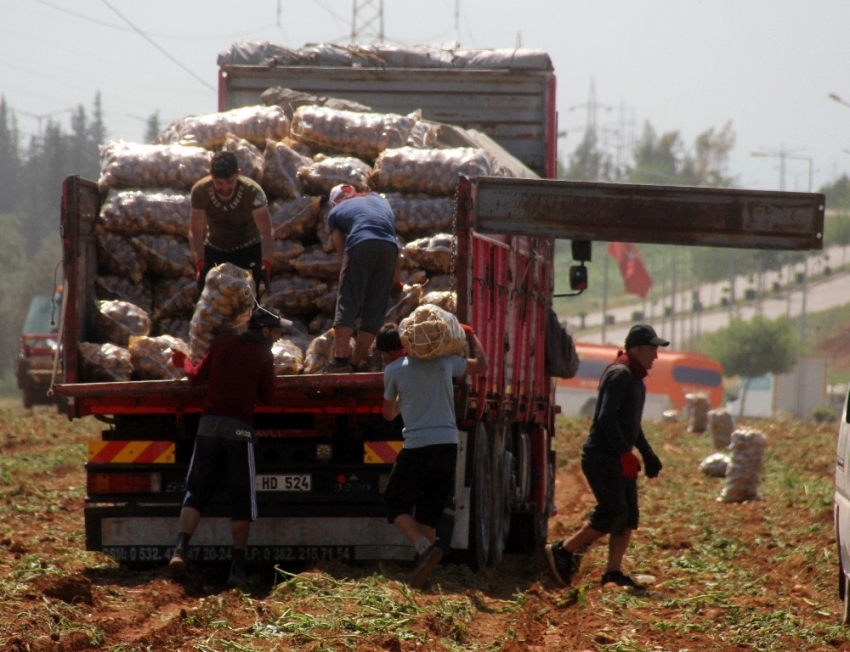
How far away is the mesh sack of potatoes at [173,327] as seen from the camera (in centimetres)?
958

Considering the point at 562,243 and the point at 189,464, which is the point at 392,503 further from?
the point at 562,243

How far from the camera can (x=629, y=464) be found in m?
9.04

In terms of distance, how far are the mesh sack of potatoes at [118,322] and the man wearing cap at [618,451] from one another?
3.11m

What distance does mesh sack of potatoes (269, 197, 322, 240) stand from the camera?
10.0m

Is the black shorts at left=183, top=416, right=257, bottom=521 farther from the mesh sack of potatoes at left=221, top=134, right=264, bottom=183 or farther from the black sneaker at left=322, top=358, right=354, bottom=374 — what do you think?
the mesh sack of potatoes at left=221, top=134, right=264, bottom=183

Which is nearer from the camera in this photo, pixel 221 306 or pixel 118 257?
pixel 221 306

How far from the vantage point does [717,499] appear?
16.0 metres

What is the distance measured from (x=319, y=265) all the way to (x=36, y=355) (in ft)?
63.4

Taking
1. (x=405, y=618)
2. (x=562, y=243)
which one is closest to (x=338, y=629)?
(x=405, y=618)

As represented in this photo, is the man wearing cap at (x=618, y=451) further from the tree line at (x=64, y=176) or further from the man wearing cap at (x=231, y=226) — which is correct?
the tree line at (x=64, y=176)

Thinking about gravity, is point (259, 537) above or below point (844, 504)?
below

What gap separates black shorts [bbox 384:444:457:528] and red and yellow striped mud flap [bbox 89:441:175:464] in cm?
159

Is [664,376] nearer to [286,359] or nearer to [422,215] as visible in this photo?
[422,215]

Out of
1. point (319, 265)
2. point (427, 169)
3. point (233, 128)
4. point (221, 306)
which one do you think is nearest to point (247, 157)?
point (233, 128)
